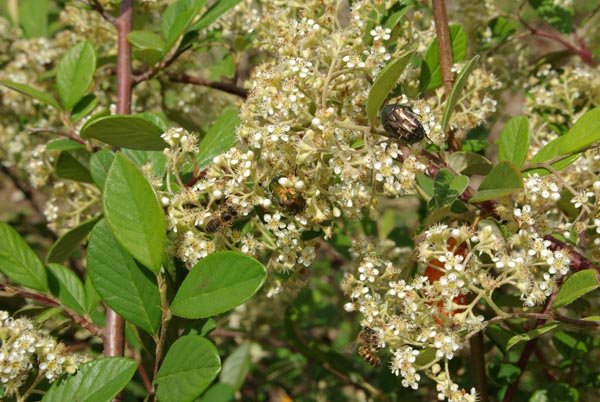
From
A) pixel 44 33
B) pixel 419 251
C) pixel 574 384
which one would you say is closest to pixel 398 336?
pixel 419 251

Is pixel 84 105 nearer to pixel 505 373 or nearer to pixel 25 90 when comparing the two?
pixel 25 90

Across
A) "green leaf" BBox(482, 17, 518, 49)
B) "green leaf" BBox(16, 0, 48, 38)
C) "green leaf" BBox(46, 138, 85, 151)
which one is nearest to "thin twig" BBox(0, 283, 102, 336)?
"green leaf" BBox(46, 138, 85, 151)

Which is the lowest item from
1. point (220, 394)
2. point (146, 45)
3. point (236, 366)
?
point (236, 366)

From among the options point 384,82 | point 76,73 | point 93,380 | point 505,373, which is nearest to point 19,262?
point 93,380

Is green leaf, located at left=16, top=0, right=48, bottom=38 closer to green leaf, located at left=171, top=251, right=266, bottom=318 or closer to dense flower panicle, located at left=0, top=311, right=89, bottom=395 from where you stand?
dense flower panicle, located at left=0, top=311, right=89, bottom=395

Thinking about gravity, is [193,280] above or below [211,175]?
below

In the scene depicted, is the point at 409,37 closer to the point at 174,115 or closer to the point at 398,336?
the point at 398,336
